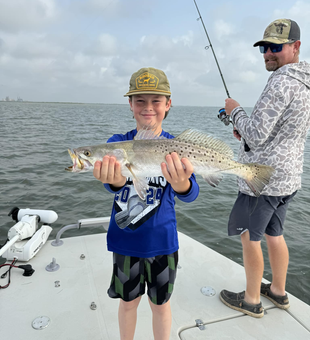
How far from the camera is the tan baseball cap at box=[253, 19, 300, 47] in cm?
309

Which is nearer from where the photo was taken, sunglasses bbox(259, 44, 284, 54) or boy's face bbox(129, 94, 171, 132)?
boy's face bbox(129, 94, 171, 132)

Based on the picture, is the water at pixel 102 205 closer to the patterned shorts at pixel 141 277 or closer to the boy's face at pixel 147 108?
the patterned shorts at pixel 141 277

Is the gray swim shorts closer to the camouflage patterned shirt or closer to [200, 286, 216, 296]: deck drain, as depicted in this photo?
the camouflage patterned shirt

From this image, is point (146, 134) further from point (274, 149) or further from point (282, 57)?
point (282, 57)

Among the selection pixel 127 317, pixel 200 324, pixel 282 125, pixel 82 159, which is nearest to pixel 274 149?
pixel 282 125

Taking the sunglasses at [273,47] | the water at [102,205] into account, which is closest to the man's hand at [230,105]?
the sunglasses at [273,47]

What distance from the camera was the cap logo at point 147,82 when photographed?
2.74 meters

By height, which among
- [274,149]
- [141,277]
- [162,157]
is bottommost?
[141,277]

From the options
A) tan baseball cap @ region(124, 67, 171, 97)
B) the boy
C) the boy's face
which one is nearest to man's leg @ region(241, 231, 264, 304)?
the boy

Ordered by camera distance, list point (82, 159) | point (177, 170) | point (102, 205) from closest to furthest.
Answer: point (177, 170)
point (82, 159)
point (102, 205)

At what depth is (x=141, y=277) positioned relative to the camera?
2574mm

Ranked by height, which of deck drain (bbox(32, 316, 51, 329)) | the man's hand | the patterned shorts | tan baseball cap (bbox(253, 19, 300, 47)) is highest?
tan baseball cap (bbox(253, 19, 300, 47))

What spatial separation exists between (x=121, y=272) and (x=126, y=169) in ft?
3.46

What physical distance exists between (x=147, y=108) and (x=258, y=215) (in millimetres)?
1944
